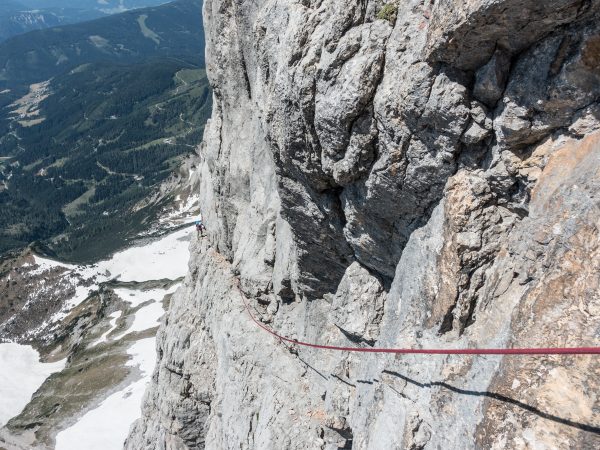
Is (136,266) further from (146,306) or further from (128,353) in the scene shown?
(128,353)

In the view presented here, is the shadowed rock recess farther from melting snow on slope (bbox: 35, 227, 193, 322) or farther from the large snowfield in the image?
melting snow on slope (bbox: 35, 227, 193, 322)

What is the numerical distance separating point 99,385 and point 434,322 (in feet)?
235

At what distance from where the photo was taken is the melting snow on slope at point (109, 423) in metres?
57.7

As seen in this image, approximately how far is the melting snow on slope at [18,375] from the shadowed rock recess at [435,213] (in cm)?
8478

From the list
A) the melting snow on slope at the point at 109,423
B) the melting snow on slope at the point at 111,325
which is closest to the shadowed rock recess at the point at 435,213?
the melting snow on slope at the point at 109,423

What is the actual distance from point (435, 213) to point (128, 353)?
73.4m

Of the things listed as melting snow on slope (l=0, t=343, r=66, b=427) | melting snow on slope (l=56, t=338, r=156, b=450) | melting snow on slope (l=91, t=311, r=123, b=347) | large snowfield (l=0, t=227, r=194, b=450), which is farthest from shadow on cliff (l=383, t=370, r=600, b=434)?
melting snow on slope (l=0, t=343, r=66, b=427)

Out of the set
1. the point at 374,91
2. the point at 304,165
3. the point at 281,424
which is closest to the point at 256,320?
the point at 281,424

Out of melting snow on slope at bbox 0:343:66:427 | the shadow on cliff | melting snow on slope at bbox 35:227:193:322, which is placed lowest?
melting snow on slope at bbox 0:343:66:427

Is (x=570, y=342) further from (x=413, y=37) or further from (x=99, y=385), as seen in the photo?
(x=99, y=385)

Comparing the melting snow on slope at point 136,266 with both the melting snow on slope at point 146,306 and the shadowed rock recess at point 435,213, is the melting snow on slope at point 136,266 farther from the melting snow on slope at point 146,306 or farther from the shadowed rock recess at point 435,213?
the shadowed rock recess at point 435,213

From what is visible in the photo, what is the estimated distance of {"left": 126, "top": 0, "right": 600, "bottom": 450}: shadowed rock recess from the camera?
314 inches

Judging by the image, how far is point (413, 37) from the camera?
10555mm

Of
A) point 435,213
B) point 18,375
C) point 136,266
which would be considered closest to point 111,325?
point 18,375
